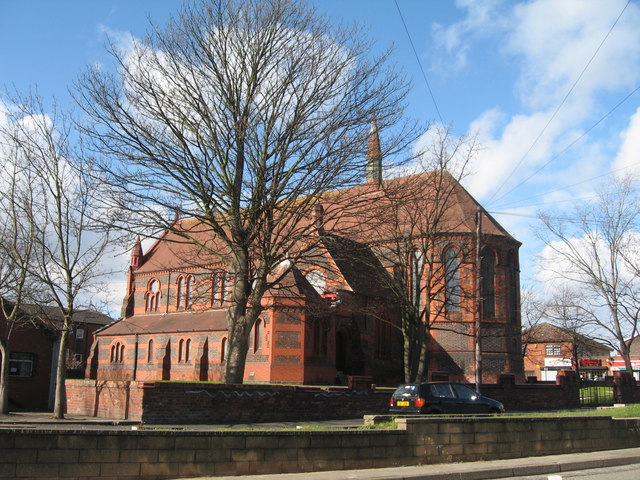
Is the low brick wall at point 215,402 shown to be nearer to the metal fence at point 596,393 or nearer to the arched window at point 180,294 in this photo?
the metal fence at point 596,393

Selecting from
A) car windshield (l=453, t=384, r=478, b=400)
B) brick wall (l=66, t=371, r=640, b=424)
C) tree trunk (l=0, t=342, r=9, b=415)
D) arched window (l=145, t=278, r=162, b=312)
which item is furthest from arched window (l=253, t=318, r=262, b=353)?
car windshield (l=453, t=384, r=478, b=400)

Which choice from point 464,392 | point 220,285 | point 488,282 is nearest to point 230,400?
point 220,285

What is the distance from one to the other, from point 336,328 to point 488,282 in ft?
36.9

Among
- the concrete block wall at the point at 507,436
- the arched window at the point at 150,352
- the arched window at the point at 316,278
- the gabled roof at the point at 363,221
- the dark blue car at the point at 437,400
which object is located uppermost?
the gabled roof at the point at 363,221

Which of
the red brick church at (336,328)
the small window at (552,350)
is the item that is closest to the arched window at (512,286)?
the red brick church at (336,328)

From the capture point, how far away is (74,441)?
28.0ft

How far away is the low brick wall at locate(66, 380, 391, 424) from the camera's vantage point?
1883 centimetres

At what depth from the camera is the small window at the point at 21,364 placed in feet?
A: 112

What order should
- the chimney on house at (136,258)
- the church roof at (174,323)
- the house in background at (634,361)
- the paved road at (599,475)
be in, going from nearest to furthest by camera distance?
the paved road at (599,475) → the church roof at (174,323) → the chimney on house at (136,258) → the house in background at (634,361)

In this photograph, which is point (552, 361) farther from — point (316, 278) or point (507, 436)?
point (507, 436)

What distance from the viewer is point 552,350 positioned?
2972 inches

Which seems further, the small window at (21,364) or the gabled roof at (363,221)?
the small window at (21,364)

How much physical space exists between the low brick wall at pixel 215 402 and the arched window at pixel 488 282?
1724 centimetres

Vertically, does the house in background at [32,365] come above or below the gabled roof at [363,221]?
below
